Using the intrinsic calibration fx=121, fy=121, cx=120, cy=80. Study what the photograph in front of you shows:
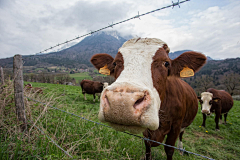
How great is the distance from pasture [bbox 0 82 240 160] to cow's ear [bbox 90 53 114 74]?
1.44 m

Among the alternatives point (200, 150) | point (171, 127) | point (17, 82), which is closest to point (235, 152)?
point (200, 150)

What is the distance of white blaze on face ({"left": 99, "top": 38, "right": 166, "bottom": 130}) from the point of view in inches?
53.0

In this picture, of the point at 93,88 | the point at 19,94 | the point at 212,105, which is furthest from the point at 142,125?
the point at 93,88

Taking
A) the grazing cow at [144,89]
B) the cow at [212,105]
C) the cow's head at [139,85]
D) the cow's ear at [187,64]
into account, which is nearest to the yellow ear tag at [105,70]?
the grazing cow at [144,89]

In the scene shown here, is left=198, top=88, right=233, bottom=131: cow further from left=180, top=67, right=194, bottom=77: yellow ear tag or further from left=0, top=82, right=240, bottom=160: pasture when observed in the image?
left=180, top=67, right=194, bottom=77: yellow ear tag

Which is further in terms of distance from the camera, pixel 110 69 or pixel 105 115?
pixel 110 69

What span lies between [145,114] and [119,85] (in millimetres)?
426

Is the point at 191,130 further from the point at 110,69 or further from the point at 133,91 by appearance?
the point at 133,91

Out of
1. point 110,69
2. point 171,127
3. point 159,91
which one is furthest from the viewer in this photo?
point 110,69

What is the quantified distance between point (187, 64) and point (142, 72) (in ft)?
4.53

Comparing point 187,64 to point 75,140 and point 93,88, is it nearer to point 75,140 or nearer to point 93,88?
point 75,140

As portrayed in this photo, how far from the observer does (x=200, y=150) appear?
15.7 feet

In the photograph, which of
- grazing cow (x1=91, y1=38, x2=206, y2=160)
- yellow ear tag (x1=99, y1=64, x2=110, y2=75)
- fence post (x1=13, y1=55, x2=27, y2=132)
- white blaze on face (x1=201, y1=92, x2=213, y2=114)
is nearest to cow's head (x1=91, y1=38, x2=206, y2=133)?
grazing cow (x1=91, y1=38, x2=206, y2=160)

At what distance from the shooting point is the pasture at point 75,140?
7.19 feet
